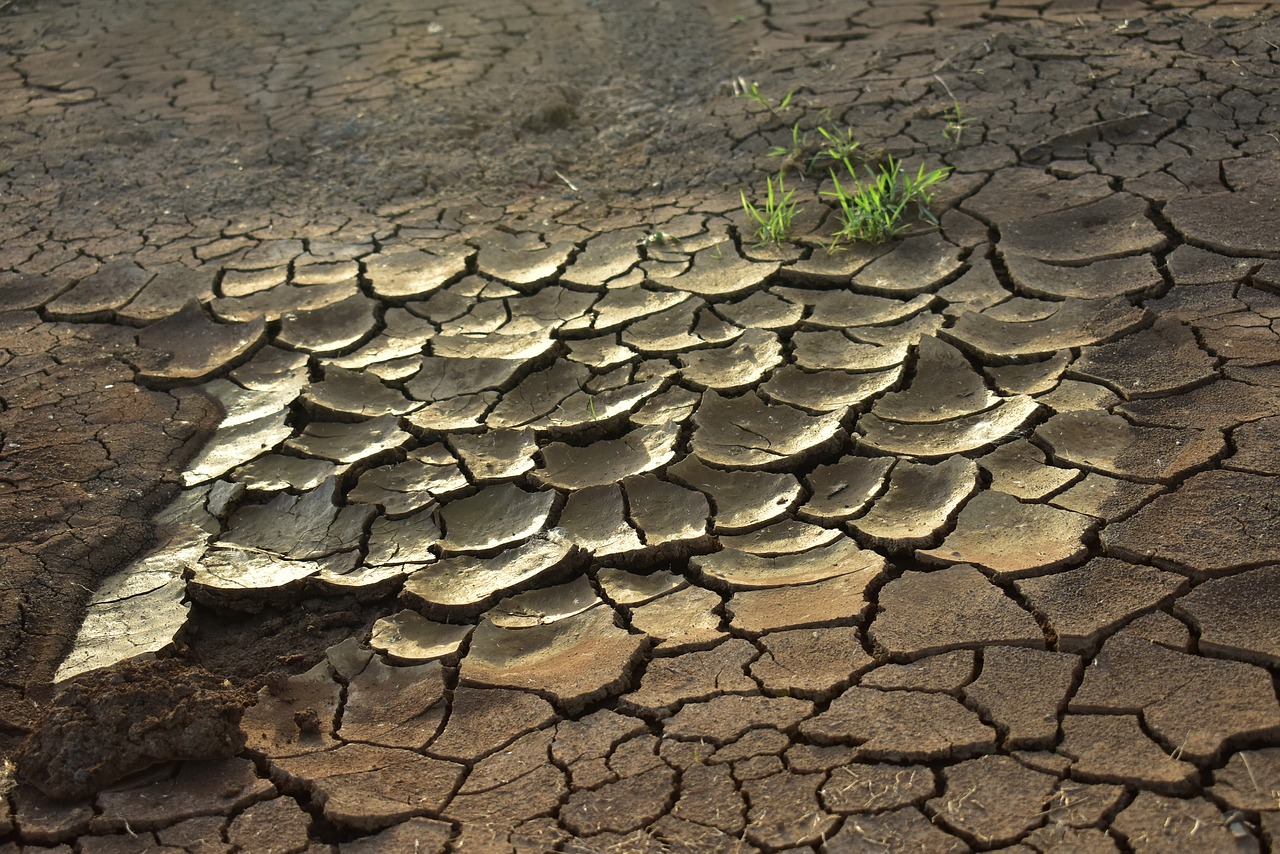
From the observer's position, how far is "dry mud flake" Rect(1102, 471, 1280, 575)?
2.38 meters

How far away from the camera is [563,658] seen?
2480 millimetres

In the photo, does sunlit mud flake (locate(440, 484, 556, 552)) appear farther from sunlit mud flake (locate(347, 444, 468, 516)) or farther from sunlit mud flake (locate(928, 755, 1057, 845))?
sunlit mud flake (locate(928, 755, 1057, 845))

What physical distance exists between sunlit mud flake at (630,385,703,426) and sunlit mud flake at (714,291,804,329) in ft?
1.38

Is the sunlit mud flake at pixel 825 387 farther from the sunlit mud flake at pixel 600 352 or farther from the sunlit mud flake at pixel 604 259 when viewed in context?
the sunlit mud flake at pixel 604 259

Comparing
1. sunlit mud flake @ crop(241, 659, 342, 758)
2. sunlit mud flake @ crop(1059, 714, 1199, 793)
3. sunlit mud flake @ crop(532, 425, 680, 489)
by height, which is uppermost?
sunlit mud flake @ crop(532, 425, 680, 489)

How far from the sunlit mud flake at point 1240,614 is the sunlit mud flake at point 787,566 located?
656mm

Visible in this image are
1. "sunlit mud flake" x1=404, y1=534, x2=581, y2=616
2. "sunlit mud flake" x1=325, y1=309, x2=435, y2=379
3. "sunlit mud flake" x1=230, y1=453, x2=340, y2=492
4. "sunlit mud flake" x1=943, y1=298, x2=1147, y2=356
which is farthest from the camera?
"sunlit mud flake" x1=325, y1=309, x2=435, y2=379

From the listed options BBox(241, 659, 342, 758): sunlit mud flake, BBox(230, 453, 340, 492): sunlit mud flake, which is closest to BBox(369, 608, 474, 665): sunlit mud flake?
BBox(241, 659, 342, 758): sunlit mud flake

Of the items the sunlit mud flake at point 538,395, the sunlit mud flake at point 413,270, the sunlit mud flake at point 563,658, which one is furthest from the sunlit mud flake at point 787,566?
the sunlit mud flake at point 413,270

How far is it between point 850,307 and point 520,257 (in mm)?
1255

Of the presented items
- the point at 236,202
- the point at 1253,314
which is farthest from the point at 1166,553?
the point at 236,202

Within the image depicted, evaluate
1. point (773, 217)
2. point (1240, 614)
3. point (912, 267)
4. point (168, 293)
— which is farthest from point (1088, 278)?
point (168, 293)

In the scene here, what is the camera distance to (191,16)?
6.48 meters

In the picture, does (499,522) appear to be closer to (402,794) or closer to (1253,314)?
(402,794)
